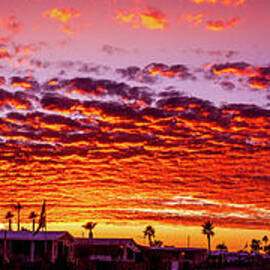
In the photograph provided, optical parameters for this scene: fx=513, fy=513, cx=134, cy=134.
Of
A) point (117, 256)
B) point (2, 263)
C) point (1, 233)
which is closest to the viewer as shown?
point (2, 263)

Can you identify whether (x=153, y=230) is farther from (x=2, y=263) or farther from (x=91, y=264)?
(x=2, y=263)

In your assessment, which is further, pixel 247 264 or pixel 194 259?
pixel 247 264

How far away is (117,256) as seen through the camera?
196 ft

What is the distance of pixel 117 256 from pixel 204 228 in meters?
94.1

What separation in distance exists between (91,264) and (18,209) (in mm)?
67756

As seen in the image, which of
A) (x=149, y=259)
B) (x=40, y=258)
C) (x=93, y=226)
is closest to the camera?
(x=40, y=258)

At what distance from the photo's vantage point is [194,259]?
83.8m

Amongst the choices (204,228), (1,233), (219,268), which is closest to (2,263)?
(1,233)

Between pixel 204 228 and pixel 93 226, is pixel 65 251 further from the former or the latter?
pixel 204 228

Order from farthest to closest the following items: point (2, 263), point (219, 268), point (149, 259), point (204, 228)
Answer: point (204, 228) < point (219, 268) < point (149, 259) < point (2, 263)

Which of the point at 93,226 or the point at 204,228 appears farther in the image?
the point at 204,228

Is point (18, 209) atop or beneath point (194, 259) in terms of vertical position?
atop

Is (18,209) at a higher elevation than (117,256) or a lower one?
higher

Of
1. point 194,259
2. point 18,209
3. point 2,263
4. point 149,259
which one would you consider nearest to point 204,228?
point 18,209
